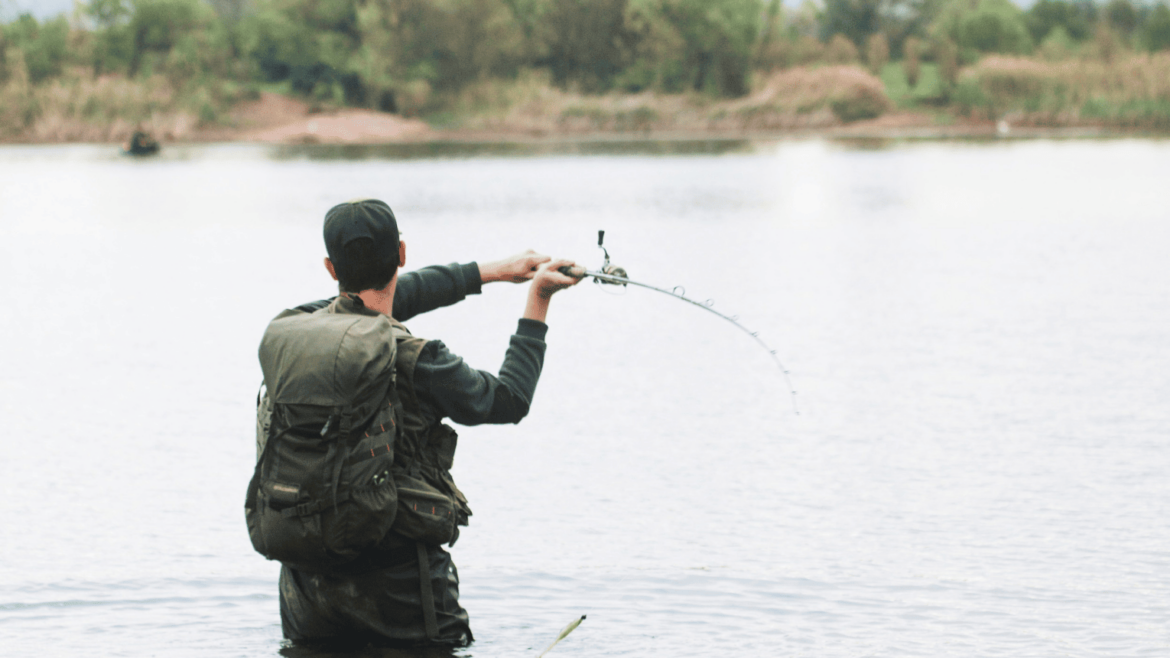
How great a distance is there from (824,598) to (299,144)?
72.1m

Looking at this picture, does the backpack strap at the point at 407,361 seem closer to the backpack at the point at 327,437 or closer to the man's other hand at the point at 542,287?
the backpack at the point at 327,437

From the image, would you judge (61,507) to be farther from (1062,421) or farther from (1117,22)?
(1117,22)

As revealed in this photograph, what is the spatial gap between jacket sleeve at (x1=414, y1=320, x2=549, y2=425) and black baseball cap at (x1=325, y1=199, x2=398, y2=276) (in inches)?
10.4

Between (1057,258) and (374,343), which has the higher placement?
(374,343)

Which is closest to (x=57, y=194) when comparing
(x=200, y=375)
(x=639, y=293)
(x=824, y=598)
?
(x=639, y=293)

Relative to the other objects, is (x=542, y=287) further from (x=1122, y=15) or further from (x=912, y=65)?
(x=1122, y=15)

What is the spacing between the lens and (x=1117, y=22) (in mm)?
117188

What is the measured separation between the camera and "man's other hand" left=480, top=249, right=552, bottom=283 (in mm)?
4008

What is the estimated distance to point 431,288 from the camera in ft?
13.2

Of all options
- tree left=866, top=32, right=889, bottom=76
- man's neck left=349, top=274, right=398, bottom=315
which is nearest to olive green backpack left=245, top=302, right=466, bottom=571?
man's neck left=349, top=274, right=398, bottom=315

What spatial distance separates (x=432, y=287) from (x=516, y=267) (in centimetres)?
24

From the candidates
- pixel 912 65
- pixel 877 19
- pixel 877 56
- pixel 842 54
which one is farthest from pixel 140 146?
pixel 877 19

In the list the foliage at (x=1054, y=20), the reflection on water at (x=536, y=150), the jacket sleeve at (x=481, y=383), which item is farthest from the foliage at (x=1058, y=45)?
the jacket sleeve at (x=481, y=383)

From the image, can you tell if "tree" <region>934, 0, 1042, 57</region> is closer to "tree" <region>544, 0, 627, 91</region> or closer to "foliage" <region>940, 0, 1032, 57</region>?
"foliage" <region>940, 0, 1032, 57</region>
